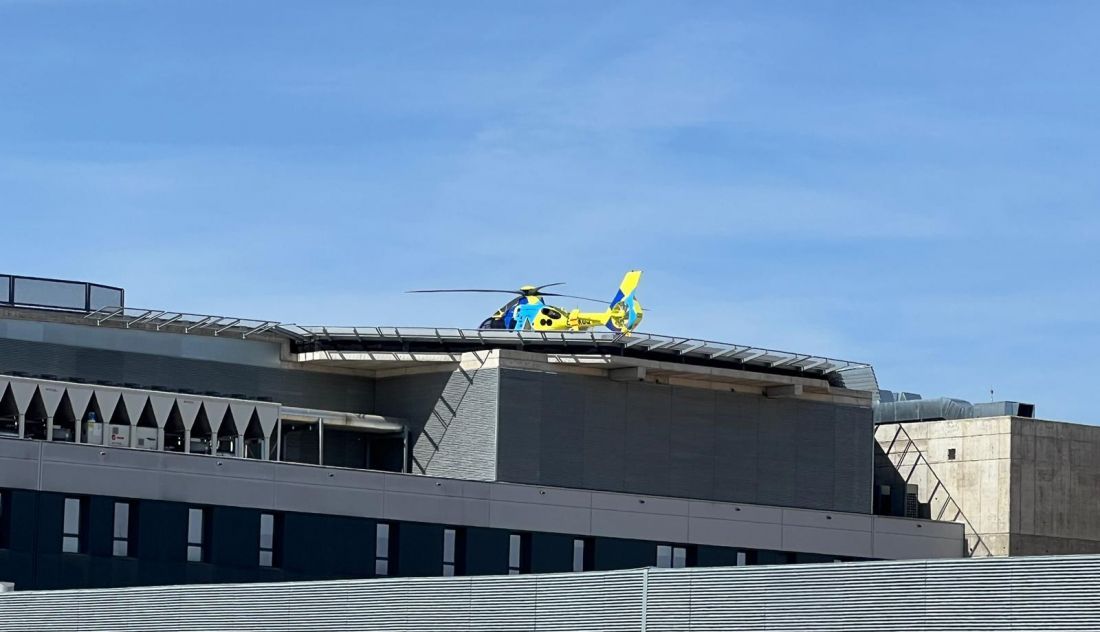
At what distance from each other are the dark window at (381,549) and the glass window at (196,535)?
6.88m

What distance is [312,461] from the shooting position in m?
91.0

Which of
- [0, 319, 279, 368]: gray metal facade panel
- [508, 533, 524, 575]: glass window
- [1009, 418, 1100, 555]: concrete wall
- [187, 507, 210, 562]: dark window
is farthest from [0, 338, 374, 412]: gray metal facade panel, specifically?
[1009, 418, 1100, 555]: concrete wall

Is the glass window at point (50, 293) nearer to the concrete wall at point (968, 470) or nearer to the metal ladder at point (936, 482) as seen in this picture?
the concrete wall at point (968, 470)

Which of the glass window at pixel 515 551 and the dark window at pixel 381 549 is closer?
the dark window at pixel 381 549

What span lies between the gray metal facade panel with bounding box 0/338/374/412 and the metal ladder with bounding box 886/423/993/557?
2668 centimetres

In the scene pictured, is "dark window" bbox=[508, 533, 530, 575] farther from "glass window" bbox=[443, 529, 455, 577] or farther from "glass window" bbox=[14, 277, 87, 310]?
"glass window" bbox=[14, 277, 87, 310]

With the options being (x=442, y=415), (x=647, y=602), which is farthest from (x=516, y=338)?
(x=647, y=602)

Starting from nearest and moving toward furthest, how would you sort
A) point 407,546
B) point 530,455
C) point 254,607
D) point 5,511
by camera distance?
point 254,607, point 5,511, point 407,546, point 530,455

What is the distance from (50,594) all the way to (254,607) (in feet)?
20.0

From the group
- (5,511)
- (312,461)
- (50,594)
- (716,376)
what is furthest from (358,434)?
(50,594)

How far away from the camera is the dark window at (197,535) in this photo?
75875 mm

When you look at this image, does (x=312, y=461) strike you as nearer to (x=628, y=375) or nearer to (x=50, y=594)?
(x=628, y=375)

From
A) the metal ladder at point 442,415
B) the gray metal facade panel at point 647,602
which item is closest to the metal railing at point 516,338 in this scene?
the metal ladder at point 442,415

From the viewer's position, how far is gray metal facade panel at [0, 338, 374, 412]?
84875mm
